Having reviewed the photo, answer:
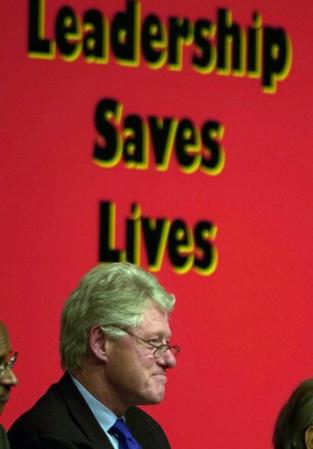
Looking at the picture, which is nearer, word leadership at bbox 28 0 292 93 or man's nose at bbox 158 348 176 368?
man's nose at bbox 158 348 176 368

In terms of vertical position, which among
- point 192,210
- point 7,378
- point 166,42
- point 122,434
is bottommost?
point 122,434

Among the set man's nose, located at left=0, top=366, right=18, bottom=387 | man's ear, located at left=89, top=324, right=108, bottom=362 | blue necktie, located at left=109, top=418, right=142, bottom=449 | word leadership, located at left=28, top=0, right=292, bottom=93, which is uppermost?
word leadership, located at left=28, top=0, right=292, bottom=93

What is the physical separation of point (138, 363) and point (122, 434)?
0.65ft

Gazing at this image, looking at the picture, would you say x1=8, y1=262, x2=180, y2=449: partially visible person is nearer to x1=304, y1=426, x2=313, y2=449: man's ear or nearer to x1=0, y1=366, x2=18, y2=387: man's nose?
x1=0, y1=366, x2=18, y2=387: man's nose

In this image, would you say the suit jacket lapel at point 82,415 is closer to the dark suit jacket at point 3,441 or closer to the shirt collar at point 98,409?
the shirt collar at point 98,409

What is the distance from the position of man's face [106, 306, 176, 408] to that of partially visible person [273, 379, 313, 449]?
0.32 meters

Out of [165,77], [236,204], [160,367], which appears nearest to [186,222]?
[236,204]

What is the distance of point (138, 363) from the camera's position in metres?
3.00

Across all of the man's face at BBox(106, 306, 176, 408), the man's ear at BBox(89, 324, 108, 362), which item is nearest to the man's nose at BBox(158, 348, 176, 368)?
the man's face at BBox(106, 306, 176, 408)

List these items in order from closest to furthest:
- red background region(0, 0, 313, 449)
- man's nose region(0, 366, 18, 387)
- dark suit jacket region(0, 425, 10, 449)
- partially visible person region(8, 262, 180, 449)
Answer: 1. dark suit jacket region(0, 425, 10, 449)
2. man's nose region(0, 366, 18, 387)
3. partially visible person region(8, 262, 180, 449)
4. red background region(0, 0, 313, 449)

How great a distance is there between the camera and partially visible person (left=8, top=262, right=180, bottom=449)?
2986 millimetres

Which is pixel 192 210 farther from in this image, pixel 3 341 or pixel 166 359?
pixel 3 341

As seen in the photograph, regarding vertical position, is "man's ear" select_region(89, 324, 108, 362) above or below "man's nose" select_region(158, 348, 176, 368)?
above

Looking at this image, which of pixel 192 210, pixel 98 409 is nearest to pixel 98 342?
pixel 98 409
